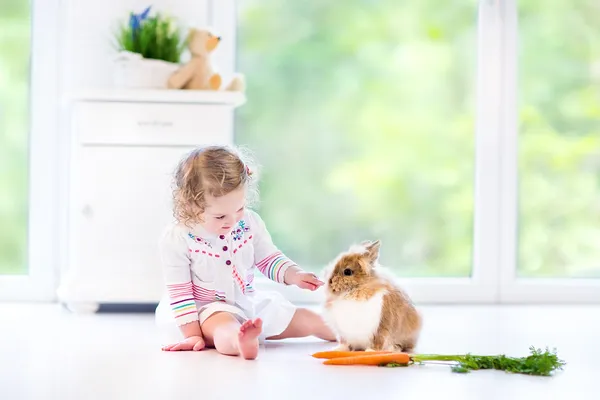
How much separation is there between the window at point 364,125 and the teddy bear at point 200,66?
39 cm

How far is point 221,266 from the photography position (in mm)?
2074

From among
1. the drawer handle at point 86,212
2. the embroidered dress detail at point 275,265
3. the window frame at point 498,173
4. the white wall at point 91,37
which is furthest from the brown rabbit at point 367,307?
the white wall at point 91,37

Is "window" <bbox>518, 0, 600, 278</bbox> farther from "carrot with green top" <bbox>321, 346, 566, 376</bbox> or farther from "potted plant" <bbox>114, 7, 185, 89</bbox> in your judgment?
"carrot with green top" <bbox>321, 346, 566, 376</bbox>

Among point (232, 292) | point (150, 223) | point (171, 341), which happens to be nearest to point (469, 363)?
point (232, 292)

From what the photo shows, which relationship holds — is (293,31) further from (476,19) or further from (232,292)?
(232,292)

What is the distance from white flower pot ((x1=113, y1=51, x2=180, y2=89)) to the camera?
272cm

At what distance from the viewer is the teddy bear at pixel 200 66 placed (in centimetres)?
278

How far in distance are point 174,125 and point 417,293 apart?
1.09m

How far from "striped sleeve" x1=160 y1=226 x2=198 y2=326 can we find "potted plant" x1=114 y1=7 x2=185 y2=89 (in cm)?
83

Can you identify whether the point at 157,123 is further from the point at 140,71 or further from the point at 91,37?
the point at 91,37

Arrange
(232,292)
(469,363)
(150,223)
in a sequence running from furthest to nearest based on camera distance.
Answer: (150,223) → (232,292) → (469,363)

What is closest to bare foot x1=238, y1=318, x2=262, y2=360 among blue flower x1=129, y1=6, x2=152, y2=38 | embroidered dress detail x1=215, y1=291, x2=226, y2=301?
embroidered dress detail x1=215, y1=291, x2=226, y2=301

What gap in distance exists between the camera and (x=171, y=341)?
216 centimetres

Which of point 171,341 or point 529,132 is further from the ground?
point 529,132
